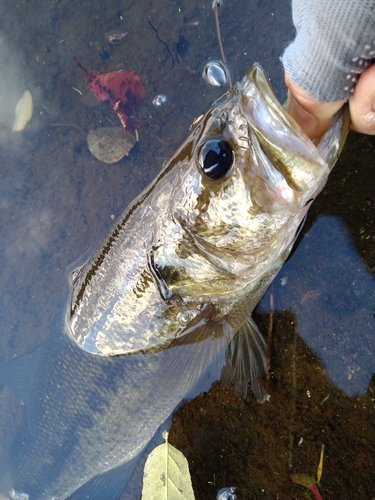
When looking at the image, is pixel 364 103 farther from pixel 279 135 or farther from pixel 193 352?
pixel 193 352

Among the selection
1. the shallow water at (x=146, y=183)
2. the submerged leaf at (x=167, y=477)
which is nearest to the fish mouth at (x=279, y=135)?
the shallow water at (x=146, y=183)

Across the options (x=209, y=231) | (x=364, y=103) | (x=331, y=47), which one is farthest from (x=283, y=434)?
(x=331, y=47)

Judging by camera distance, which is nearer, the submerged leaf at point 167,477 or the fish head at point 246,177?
the fish head at point 246,177

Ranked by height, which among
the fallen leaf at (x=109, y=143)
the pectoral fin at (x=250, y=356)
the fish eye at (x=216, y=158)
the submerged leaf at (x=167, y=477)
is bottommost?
the submerged leaf at (x=167, y=477)

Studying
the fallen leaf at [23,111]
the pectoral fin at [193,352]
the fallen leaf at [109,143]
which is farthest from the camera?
the fallen leaf at [23,111]

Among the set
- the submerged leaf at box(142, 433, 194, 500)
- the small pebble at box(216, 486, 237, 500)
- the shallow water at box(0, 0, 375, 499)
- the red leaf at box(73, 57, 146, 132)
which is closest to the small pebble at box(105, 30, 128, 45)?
the shallow water at box(0, 0, 375, 499)

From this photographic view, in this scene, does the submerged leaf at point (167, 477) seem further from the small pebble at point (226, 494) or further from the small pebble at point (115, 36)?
the small pebble at point (115, 36)
